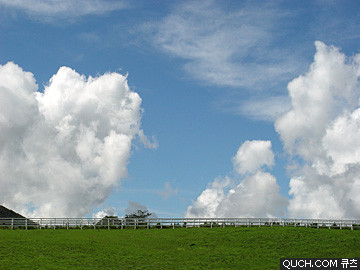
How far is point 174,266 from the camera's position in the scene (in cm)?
3086

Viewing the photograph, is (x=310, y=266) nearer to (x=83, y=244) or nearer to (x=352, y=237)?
(x=352, y=237)

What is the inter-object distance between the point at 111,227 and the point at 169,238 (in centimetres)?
1146

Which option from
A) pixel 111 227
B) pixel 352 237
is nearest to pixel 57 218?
pixel 111 227

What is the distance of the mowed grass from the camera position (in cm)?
3169

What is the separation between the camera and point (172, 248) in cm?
3884

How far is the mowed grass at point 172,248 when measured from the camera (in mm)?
31688
